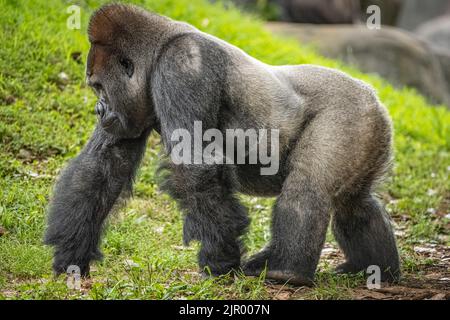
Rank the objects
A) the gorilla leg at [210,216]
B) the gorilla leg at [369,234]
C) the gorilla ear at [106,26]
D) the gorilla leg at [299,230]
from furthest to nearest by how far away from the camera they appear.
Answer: the gorilla leg at [369,234]
the gorilla ear at [106,26]
the gorilla leg at [299,230]
the gorilla leg at [210,216]

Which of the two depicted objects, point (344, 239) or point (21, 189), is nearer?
point (344, 239)

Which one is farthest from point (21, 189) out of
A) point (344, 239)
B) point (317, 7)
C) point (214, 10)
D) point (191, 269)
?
point (317, 7)

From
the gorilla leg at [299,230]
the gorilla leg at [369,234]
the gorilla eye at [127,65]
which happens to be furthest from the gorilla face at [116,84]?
the gorilla leg at [369,234]

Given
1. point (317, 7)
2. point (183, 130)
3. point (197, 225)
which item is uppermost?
point (317, 7)

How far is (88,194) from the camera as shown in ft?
14.4

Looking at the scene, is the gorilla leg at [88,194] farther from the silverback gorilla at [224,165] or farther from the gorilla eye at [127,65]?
the gorilla eye at [127,65]

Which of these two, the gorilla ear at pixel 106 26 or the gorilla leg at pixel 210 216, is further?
the gorilla ear at pixel 106 26

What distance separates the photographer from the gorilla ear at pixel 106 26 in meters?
4.29

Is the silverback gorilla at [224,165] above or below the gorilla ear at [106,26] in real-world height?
below

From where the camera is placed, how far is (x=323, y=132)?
4250 millimetres

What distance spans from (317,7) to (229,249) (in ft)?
29.7

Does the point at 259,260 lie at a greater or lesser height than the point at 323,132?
lesser

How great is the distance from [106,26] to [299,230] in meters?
1.58

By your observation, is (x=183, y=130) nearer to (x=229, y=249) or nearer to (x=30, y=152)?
(x=229, y=249)
